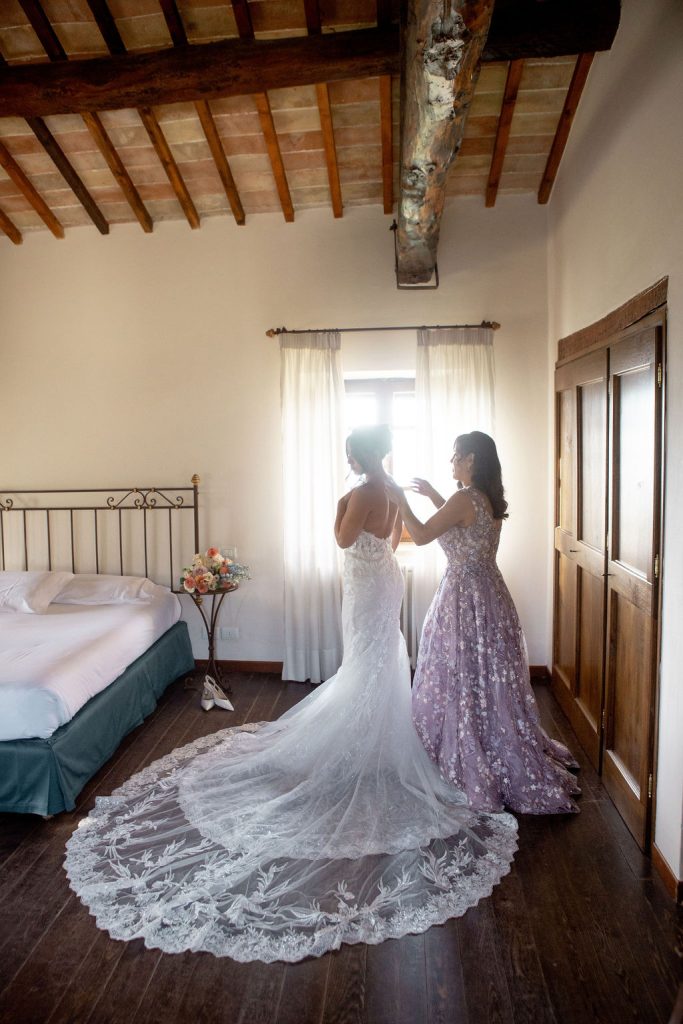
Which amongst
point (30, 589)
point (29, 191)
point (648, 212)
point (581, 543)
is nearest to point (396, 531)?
point (581, 543)

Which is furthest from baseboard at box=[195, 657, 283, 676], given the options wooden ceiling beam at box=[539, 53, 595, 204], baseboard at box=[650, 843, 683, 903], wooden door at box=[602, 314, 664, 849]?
wooden ceiling beam at box=[539, 53, 595, 204]

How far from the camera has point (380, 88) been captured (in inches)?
153

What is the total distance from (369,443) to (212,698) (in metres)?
2.18

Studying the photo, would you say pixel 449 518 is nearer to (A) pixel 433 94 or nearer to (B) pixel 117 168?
(A) pixel 433 94

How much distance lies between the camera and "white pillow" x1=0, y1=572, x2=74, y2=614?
4629mm

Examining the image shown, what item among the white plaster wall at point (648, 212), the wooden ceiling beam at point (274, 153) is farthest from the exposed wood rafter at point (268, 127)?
the white plaster wall at point (648, 212)

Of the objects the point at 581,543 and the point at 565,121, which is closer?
the point at 581,543

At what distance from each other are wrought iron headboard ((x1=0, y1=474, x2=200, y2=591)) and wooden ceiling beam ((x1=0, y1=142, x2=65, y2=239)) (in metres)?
1.96

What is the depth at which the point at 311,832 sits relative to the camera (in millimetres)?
2877

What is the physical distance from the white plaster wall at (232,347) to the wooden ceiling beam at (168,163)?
0.19m

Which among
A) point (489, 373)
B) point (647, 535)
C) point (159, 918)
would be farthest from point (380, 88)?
point (159, 918)

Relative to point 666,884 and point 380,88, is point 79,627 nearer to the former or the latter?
point 666,884

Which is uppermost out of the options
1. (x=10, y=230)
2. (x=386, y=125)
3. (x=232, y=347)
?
(x=386, y=125)

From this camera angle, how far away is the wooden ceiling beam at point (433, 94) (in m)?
2.36
